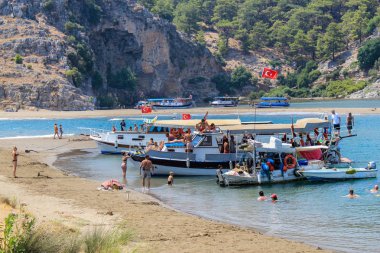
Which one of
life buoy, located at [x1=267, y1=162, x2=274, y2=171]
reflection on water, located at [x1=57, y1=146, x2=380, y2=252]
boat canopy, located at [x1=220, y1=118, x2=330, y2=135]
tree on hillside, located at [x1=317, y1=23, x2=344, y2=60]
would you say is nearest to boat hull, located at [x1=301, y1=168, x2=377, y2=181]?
reflection on water, located at [x1=57, y1=146, x2=380, y2=252]

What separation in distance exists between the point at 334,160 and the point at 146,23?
109 metres

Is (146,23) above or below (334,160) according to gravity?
above

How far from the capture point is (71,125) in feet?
284

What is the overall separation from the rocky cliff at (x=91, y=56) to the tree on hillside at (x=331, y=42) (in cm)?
2655

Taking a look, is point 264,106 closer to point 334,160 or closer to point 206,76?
point 206,76

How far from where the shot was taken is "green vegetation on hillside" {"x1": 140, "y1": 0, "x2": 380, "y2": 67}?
16775cm

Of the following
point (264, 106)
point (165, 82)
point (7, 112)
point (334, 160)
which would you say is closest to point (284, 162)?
point (334, 160)

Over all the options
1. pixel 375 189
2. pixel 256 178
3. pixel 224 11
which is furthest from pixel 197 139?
pixel 224 11

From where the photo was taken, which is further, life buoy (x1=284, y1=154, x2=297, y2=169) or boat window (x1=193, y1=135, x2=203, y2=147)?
boat window (x1=193, y1=135, x2=203, y2=147)

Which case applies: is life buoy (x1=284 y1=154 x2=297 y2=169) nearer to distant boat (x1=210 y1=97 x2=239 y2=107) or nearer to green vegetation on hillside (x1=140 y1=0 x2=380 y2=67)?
distant boat (x1=210 y1=97 x2=239 y2=107)

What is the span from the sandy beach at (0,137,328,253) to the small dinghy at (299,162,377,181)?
9062 millimetres

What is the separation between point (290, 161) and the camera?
119 feet

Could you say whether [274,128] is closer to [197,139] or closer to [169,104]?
[197,139]

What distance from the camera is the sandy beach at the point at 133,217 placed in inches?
773
